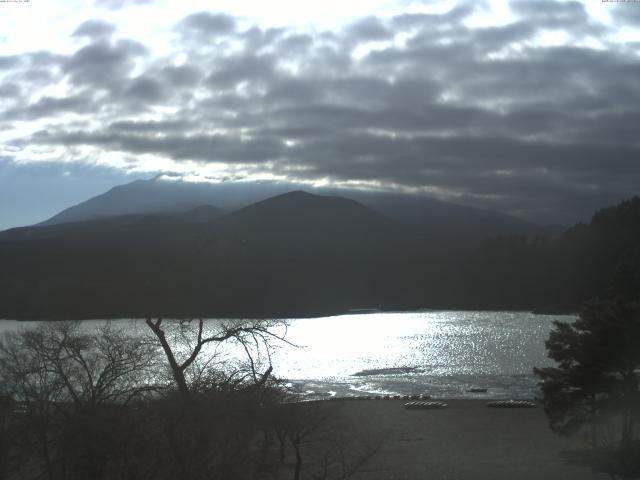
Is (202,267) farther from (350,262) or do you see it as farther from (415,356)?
(350,262)

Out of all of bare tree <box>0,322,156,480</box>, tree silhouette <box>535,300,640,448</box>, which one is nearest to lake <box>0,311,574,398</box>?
bare tree <box>0,322,156,480</box>

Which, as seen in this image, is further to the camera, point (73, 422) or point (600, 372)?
point (600, 372)

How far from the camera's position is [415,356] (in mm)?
70438

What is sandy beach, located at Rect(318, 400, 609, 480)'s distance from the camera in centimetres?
2236

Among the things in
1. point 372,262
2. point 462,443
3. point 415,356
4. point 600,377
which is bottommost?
point 415,356

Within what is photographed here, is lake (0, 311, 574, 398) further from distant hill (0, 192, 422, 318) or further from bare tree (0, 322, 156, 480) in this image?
bare tree (0, 322, 156, 480)

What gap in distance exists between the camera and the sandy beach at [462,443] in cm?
2236

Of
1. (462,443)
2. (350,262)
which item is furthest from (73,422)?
(350,262)

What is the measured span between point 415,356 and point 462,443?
41.6m

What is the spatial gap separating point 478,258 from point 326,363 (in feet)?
287

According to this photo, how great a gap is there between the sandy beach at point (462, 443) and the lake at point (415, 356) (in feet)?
14.7

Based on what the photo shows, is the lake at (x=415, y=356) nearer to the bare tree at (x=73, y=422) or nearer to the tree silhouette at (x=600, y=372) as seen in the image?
the bare tree at (x=73, y=422)

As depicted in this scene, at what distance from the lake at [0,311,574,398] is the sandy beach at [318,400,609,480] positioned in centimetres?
448

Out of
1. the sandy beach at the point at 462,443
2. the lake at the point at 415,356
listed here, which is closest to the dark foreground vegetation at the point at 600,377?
the sandy beach at the point at 462,443
